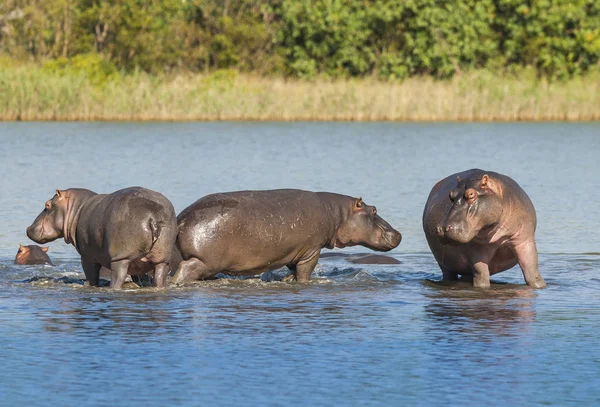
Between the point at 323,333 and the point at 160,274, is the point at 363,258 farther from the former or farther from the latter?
the point at 323,333

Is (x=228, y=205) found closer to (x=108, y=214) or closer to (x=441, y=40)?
(x=108, y=214)

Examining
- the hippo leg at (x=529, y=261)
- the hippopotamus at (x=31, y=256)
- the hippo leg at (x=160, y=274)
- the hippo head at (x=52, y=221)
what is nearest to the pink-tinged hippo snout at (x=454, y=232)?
the hippo leg at (x=529, y=261)

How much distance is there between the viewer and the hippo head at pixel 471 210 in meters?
8.69

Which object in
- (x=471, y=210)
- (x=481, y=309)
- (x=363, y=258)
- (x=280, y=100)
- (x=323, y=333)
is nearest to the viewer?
(x=323, y=333)

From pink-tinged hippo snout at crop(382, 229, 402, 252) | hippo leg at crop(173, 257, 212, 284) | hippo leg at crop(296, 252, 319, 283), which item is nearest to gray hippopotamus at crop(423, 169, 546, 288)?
pink-tinged hippo snout at crop(382, 229, 402, 252)

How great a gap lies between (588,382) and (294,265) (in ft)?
12.7

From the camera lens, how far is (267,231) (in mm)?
9664

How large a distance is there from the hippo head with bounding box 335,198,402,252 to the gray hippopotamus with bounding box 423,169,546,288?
0.68 metres

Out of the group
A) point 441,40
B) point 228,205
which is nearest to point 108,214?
point 228,205

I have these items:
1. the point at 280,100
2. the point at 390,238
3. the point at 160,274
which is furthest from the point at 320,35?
the point at 160,274

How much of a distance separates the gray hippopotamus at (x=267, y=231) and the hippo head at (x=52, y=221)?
35.0 inches

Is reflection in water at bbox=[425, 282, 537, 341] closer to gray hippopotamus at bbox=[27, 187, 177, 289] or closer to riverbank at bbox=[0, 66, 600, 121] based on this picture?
gray hippopotamus at bbox=[27, 187, 177, 289]

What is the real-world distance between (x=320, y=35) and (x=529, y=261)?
3487 centimetres

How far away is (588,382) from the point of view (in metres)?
6.58
